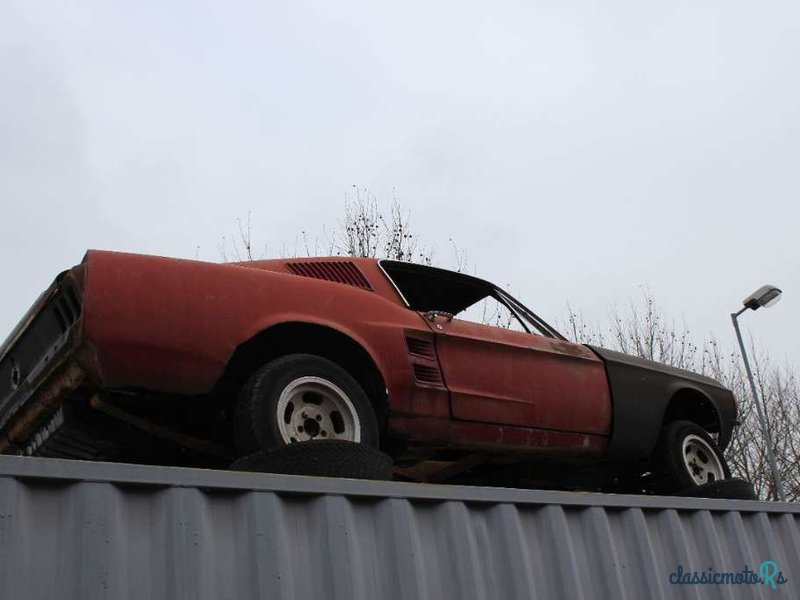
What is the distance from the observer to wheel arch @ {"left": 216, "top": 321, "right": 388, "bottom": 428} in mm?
4082

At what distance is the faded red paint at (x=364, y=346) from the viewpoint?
3732 mm

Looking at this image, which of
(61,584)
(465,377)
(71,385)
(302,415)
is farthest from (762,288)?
(61,584)

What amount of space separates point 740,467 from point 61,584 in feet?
59.6

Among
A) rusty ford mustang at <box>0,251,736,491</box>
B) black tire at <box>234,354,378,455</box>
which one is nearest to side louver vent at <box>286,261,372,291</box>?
rusty ford mustang at <box>0,251,736,491</box>

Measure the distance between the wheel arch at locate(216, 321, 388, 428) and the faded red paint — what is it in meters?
0.04

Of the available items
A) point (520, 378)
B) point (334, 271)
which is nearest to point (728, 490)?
point (520, 378)

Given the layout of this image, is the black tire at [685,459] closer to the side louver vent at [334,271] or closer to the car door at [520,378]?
the car door at [520,378]

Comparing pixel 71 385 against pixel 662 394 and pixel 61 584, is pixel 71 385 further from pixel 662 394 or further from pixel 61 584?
pixel 662 394

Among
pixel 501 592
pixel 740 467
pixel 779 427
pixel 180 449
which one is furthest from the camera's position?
pixel 779 427

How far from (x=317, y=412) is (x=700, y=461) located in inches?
116

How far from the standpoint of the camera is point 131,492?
271 cm

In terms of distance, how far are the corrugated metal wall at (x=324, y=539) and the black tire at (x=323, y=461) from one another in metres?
0.43

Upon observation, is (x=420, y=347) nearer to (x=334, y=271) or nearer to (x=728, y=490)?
(x=334, y=271)

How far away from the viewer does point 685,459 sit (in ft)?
18.9
